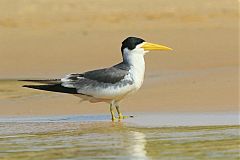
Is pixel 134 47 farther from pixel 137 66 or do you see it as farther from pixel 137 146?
pixel 137 146

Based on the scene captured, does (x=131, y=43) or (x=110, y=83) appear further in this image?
(x=131, y=43)

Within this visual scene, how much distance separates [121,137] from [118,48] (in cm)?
784

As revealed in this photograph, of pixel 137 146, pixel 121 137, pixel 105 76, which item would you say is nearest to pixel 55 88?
pixel 105 76

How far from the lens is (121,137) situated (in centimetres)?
832

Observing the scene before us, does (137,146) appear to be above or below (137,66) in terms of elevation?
below

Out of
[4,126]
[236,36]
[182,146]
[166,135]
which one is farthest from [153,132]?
[236,36]

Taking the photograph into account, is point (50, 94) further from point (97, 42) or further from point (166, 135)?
point (97, 42)

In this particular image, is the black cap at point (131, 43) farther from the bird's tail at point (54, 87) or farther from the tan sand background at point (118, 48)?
the bird's tail at point (54, 87)

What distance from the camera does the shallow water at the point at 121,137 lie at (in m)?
7.30

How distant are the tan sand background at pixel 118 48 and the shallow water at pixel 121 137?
2.30 feet

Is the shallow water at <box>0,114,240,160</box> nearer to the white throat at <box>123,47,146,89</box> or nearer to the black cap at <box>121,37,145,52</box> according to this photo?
the white throat at <box>123,47,146,89</box>

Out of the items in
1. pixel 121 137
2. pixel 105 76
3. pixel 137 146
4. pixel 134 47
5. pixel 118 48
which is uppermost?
pixel 118 48

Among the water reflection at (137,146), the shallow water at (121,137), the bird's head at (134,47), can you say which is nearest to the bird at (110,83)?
the bird's head at (134,47)

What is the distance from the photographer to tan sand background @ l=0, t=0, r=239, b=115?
423 inches
